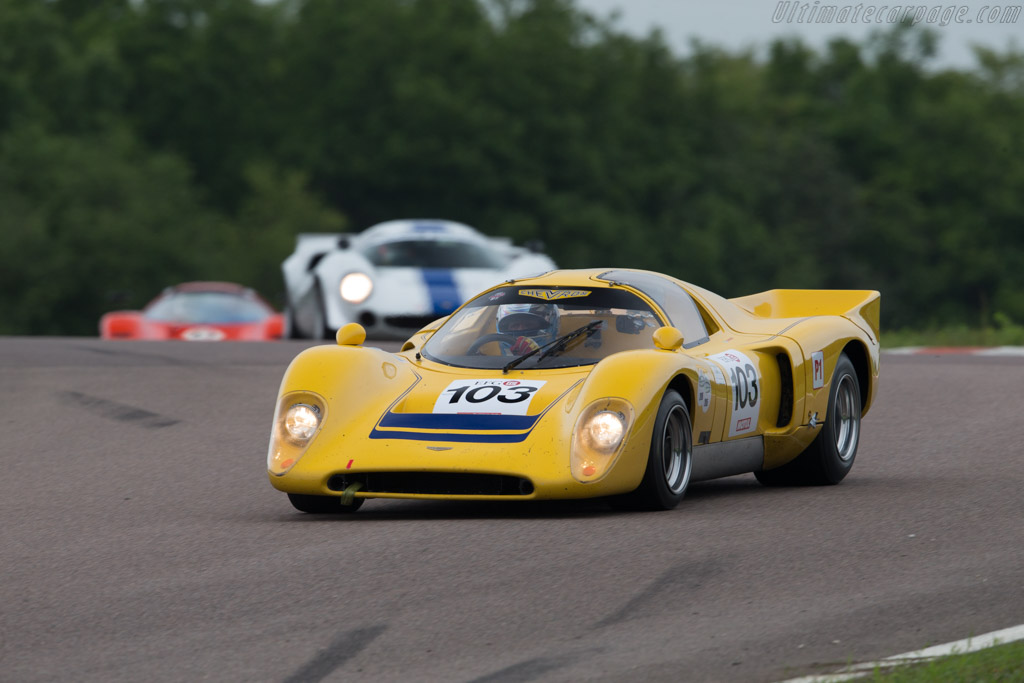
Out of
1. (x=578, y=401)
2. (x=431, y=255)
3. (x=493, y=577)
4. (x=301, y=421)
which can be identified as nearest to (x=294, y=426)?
(x=301, y=421)

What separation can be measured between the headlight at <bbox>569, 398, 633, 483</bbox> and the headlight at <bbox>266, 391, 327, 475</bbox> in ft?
3.75

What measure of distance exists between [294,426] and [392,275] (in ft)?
35.7

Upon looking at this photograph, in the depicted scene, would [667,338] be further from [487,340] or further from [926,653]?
[926,653]

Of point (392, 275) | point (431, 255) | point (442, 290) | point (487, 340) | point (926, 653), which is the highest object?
point (431, 255)

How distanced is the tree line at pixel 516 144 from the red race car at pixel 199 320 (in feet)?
108

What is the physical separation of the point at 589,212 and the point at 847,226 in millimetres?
12789

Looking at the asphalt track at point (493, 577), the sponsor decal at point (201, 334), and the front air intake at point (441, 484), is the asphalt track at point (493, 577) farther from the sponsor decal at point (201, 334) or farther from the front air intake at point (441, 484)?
the sponsor decal at point (201, 334)

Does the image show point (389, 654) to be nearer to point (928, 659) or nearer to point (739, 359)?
point (928, 659)

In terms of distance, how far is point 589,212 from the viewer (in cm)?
6400

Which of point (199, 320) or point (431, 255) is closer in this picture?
point (431, 255)

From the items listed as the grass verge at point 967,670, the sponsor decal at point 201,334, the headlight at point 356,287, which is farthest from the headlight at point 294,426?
the sponsor decal at point 201,334

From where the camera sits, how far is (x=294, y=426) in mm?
7574

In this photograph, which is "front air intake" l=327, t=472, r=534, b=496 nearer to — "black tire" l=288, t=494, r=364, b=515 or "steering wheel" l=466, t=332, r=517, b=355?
"black tire" l=288, t=494, r=364, b=515

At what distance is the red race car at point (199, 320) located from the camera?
21.2 m
